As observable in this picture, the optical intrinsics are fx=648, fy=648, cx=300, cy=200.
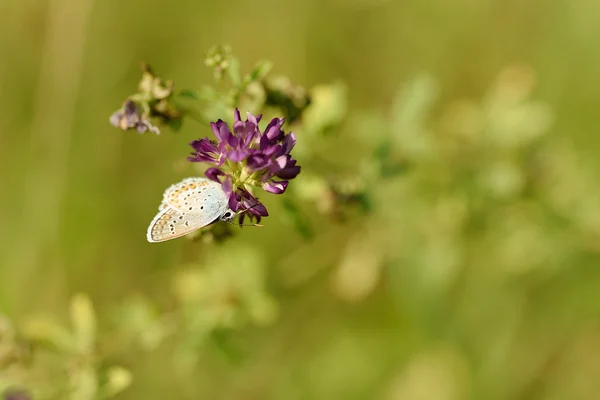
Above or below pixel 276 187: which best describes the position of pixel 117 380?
above

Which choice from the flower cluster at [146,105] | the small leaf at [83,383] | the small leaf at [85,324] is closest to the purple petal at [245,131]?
the flower cluster at [146,105]

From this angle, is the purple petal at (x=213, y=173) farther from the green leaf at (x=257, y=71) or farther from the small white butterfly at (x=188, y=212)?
the green leaf at (x=257, y=71)

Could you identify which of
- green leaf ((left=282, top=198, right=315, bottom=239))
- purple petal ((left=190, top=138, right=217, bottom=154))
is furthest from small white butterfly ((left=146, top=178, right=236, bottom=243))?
green leaf ((left=282, top=198, right=315, bottom=239))

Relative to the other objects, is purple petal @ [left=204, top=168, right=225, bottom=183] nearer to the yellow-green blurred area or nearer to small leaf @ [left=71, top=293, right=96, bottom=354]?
small leaf @ [left=71, top=293, right=96, bottom=354]

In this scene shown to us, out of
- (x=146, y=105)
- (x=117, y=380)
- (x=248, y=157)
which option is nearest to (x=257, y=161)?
(x=248, y=157)

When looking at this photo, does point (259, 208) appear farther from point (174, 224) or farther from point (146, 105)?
point (146, 105)
